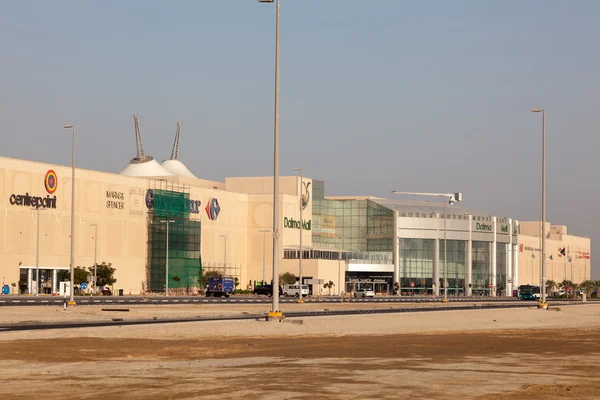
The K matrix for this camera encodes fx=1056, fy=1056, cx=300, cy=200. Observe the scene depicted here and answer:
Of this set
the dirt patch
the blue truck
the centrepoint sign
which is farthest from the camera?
the blue truck

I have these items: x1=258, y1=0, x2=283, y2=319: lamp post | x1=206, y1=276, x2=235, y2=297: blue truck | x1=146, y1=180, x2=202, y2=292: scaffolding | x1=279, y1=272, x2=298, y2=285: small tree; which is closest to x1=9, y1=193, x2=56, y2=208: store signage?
x1=146, y1=180, x2=202, y2=292: scaffolding

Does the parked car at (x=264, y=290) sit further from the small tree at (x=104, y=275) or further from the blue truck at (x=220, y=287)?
the small tree at (x=104, y=275)

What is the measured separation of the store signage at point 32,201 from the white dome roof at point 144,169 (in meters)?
54.5

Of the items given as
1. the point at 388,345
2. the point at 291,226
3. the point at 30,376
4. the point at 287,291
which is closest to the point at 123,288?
the point at 287,291

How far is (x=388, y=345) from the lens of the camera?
1310 inches

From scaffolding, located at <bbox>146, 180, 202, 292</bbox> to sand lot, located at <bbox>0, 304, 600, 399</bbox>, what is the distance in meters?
109

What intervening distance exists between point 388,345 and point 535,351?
15.0 ft

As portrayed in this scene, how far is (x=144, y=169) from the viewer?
188 m

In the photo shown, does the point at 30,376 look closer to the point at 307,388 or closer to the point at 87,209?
the point at 307,388

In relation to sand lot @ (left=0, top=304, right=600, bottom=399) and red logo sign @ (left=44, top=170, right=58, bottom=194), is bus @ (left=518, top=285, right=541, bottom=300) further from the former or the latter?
sand lot @ (left=0, top=304, right=600, bottom=399)

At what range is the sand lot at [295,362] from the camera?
19156mm

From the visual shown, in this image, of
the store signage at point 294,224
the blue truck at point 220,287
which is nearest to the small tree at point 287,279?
the store signage at point 294,224

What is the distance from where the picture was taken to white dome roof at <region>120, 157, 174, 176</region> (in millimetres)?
187750

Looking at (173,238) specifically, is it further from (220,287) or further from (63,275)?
(220,287)
